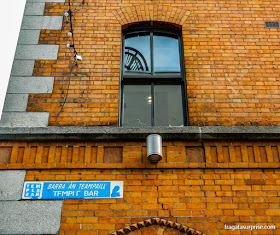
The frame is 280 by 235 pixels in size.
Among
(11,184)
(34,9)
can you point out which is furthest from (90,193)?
(34,9)

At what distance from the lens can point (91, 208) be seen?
4.20 metres

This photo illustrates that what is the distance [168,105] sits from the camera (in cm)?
539

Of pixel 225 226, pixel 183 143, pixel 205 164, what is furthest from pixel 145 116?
pixel 225 226

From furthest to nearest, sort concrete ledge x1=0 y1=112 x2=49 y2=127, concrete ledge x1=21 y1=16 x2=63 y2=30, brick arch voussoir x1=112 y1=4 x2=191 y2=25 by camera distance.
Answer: brick arch voussoir x1=112 y1=4 x2=191 y2=25, concrete ledge x1=21 y1=16 x2=63 y2=30, concrete ledge x1=0 y1=112 x2=49 y2=127

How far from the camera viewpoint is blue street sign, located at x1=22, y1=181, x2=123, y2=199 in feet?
14.0

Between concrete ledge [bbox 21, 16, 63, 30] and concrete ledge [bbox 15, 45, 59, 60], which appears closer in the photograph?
concrete ledge [bbox 15, 45, 59, 60]

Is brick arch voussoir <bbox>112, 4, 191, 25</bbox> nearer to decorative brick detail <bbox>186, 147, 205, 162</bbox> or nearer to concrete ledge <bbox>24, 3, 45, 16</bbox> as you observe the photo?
concrete ledge <bbox>24, 3, 45, 16</bbox>

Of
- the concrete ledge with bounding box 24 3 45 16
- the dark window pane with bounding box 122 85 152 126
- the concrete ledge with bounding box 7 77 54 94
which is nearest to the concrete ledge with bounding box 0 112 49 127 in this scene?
the concrete ledge with bounding box 7 77 54 94

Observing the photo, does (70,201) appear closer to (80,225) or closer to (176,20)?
(80,225)

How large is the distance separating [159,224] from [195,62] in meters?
2.97

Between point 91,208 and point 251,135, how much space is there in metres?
2.64

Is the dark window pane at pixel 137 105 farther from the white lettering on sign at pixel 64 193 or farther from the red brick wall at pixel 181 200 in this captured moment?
the white lettering on sign at pixel 64 193

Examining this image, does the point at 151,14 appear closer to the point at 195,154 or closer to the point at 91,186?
the point at 195,154

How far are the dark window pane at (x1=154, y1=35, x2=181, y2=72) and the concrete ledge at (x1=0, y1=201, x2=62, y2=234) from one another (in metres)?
3.18
